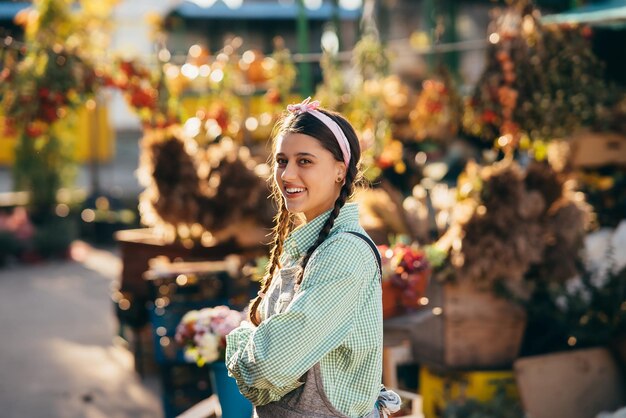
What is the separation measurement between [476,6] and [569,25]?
9.62 meters

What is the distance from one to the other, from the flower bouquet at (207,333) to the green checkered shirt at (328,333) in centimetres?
151

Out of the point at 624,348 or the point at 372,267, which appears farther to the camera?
the point at 624,348

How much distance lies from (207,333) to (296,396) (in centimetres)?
163

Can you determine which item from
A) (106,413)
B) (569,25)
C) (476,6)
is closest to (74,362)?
(106,413)

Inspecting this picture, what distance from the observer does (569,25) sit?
18.4 ft

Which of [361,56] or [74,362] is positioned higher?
[361,56]

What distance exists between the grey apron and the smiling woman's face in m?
0.18

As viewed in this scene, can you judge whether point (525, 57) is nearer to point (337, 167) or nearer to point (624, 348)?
point (624, 348)

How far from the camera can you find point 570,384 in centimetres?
473

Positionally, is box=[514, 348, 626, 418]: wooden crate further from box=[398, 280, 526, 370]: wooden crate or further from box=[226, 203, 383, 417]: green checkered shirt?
box=[226, 203, 383, 417]: green checkered shirt

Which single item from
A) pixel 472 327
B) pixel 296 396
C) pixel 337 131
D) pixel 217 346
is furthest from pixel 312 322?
pixel 472 327

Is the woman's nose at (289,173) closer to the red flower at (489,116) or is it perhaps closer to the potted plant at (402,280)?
the potted plant at (402,280)

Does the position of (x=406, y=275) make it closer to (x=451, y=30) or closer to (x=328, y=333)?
(x=328, y=333)

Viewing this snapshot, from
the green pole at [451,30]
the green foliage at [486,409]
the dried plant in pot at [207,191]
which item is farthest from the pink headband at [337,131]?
the green pole at [451,30]
